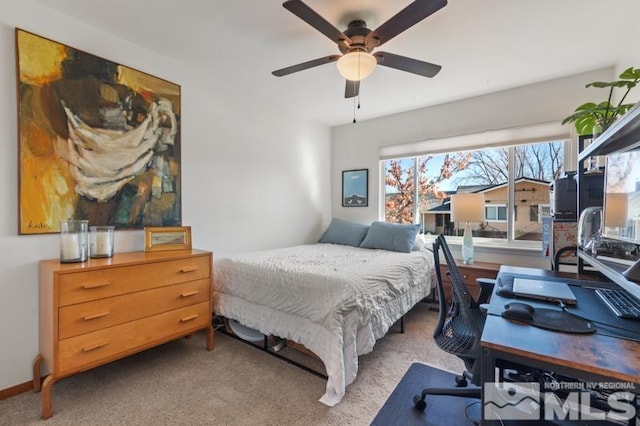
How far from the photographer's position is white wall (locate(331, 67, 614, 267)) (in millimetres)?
2916

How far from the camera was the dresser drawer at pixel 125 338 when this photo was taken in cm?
171

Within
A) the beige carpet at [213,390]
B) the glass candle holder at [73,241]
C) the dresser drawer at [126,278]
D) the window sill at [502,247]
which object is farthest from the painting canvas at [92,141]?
the window sill at [502,247]

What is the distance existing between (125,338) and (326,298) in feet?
4.52

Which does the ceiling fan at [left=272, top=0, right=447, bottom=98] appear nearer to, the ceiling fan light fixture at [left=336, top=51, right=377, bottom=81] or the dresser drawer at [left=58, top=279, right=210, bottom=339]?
the ceiling fan light fixture at [left=336, top=51, right=377, bottom=81]

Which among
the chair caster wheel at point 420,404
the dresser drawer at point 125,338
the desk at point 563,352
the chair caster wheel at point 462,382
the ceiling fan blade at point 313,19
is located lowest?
the chair caster wheel at point 420,404

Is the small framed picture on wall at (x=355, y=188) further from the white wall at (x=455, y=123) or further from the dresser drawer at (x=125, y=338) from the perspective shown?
the dresser drawer at (x=125, y=338)

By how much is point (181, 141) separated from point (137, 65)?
68cm

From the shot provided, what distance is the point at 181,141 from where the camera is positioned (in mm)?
2740

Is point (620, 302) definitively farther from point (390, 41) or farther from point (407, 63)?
point (390, 41)

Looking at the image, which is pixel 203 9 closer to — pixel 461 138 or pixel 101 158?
pixel 101 158

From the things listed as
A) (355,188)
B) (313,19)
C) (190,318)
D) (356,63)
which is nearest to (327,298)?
(190,318)

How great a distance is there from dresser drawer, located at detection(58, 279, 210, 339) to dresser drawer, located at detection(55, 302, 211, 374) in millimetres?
39

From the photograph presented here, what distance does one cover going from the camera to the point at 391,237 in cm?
350

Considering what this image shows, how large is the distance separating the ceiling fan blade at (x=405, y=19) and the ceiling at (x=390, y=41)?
232 mm
